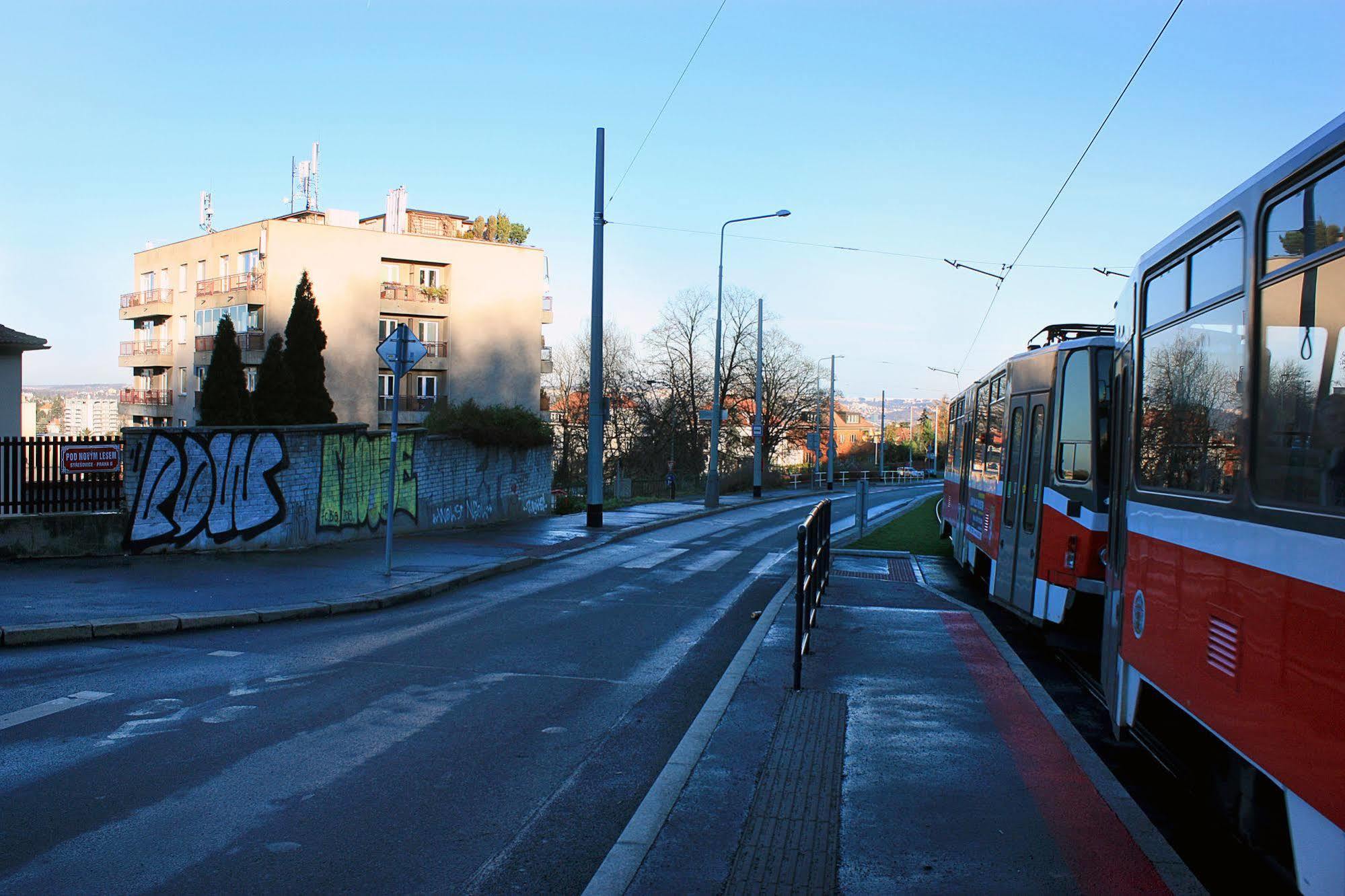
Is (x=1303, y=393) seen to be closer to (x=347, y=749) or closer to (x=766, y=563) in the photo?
(x=347, y=749)

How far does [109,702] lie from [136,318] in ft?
211

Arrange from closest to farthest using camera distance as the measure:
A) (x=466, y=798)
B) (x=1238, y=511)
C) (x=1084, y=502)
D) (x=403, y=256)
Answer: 1. (x=1238, y=511)
2. (x=466, y=798)
3. (x=1084, y=502)
4. (x=403, y=256)

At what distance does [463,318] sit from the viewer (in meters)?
58.2

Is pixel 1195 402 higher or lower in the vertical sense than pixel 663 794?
higher

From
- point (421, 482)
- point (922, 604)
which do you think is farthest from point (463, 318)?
point (922, 604)

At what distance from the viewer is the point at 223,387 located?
44.7 meters

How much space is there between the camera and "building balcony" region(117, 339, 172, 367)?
2405 inches

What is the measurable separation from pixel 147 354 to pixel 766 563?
5627cm

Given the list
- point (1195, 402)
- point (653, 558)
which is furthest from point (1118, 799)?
point (653, 558)

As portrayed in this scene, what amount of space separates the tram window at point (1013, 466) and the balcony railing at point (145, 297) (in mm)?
59766

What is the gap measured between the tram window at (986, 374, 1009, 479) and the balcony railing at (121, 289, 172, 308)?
58455mm

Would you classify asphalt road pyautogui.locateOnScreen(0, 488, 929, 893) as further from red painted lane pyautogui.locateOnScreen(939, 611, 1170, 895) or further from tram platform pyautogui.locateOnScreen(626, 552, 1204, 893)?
red painted lane pyautogui.locateOnScreen(939, 611, 1170, 895)

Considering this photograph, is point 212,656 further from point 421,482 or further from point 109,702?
point 421,482

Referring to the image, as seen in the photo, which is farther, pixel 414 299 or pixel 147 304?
pixel 147 304
